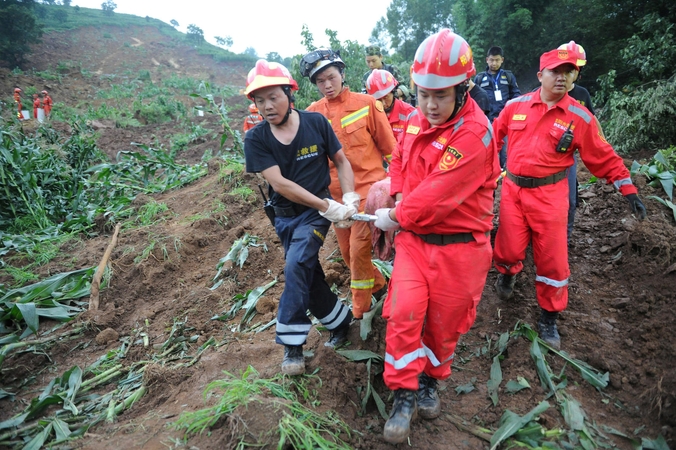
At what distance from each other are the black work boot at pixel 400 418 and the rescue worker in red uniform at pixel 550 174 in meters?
1.48

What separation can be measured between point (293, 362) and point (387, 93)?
2938mm

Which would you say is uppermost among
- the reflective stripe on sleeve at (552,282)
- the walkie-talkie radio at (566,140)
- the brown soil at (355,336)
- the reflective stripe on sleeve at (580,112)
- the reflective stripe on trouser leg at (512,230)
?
the reflective stripe on sleeve at (580,112)

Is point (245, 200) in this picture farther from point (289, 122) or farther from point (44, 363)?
point (289, 122)

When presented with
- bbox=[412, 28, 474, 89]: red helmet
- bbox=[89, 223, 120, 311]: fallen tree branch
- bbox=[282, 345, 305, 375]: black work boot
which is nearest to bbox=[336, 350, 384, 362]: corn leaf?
bbox=[282, 345, 305, 375]: black work boot

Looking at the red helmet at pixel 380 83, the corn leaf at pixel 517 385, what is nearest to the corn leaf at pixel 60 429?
the corn leaf at pixel 517 385

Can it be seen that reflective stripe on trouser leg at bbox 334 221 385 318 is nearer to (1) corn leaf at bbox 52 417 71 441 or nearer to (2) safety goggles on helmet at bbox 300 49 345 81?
(2) safety goggles on helmet at bbox 300 49 345 81

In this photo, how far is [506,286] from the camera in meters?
3.71

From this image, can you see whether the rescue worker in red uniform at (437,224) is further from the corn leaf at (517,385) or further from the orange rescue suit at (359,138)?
the orange rescue suit at (359,138)

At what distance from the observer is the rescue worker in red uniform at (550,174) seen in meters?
3.19

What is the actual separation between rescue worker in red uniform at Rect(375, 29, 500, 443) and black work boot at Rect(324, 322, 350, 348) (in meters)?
0.83

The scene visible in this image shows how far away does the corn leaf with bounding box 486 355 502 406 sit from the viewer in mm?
2675

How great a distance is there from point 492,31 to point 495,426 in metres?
18.8

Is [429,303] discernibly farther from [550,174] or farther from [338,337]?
[550,174]

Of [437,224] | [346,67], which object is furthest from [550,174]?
[346,67]
